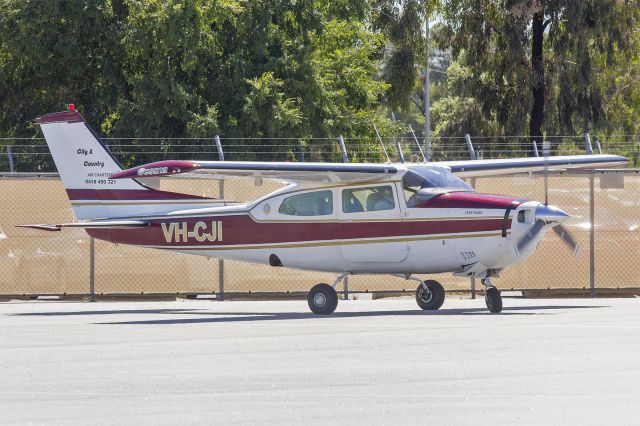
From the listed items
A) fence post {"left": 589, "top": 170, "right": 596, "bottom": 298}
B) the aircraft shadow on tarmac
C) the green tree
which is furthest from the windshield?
the green tree

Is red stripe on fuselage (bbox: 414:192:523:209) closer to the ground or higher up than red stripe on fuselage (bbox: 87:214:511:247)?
higher up

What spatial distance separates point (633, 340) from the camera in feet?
41.1

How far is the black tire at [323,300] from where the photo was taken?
1731 cm

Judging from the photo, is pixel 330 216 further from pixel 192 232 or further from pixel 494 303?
pixel 494 303

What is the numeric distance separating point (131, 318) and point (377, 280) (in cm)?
543

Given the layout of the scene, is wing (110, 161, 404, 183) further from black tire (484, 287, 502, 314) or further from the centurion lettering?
black tire (484, 287, 502, 314)

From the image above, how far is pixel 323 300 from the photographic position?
1736 centimetres

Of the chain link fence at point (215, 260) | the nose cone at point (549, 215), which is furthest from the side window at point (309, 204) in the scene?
the nose cone at point (549, 215)

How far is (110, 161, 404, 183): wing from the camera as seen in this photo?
626 inches

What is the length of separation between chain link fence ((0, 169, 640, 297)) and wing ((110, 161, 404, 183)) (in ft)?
12.2

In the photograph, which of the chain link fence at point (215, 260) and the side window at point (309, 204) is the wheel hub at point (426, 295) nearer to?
the side window at point (309, 204)

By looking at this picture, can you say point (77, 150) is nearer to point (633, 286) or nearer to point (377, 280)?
point (377, 280)

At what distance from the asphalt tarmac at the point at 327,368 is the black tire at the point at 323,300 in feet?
0.86

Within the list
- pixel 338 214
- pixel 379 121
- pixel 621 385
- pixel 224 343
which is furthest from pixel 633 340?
pixel 379 121
